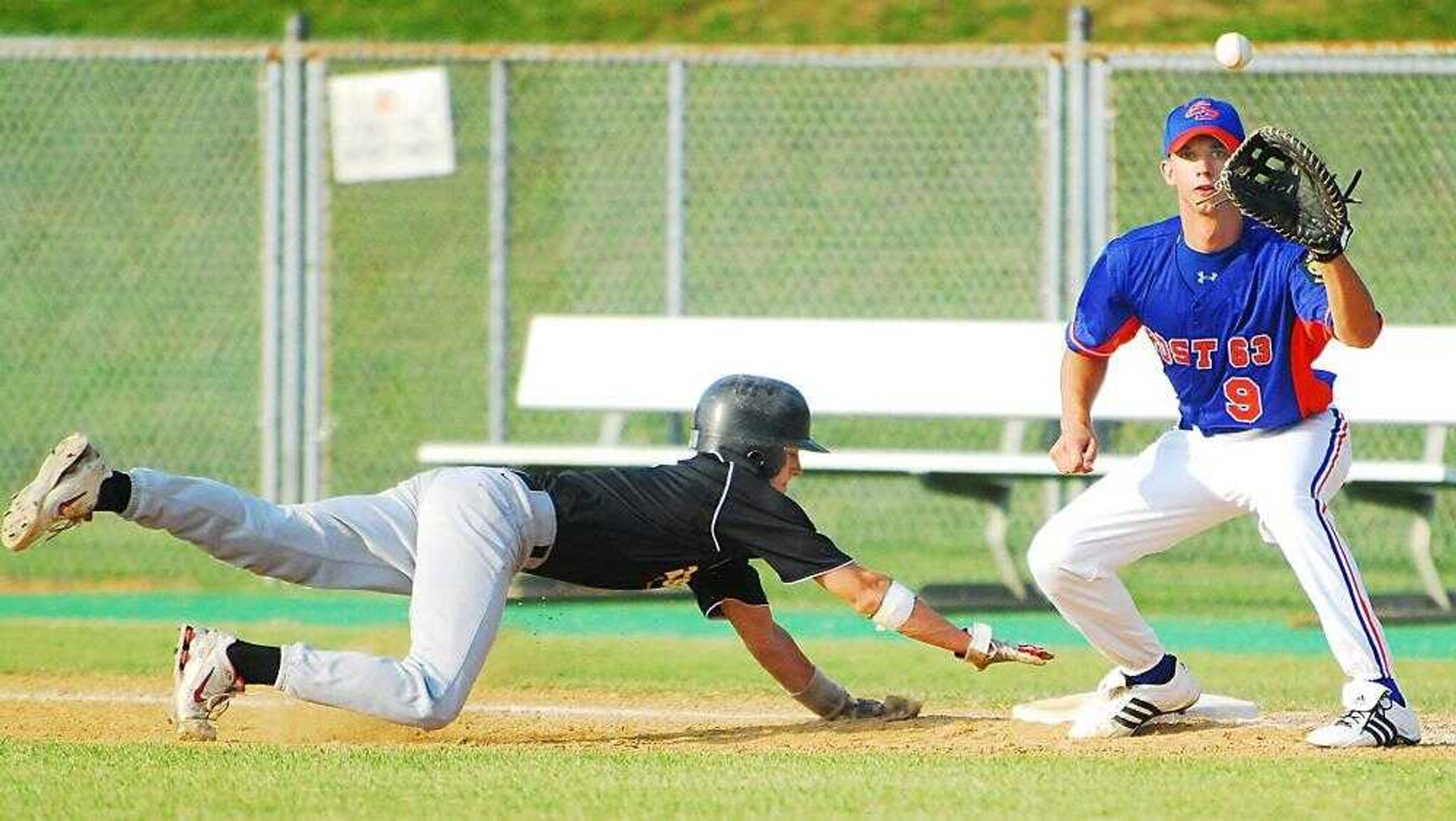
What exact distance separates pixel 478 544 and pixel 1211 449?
2.15 meters

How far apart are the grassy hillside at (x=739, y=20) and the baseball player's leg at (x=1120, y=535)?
12.3 m

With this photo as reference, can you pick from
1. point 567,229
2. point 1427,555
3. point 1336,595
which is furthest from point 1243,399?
point 567,229

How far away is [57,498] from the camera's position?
6.12 metres

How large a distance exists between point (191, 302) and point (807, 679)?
36.6ft

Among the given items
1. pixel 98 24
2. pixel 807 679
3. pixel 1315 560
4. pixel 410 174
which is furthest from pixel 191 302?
pixel 1315 560

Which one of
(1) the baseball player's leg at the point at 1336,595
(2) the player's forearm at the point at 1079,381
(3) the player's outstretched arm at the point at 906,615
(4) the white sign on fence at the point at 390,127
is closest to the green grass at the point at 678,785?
(1) the baseball player's leg at the point at 1336,595

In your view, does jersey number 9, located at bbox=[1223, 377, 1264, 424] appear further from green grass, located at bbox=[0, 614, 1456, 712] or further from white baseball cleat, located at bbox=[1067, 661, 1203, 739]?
green grass, located at bbox=[0, 614, 1456, 712]

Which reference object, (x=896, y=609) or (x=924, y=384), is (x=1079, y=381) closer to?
(x=896, y=609)

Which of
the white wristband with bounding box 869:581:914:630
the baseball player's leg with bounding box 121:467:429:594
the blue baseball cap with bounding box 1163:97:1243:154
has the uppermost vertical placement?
the blue baseball cap with bounding box 1163:97:1243:154

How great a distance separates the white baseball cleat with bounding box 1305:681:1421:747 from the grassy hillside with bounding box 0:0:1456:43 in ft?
42.0

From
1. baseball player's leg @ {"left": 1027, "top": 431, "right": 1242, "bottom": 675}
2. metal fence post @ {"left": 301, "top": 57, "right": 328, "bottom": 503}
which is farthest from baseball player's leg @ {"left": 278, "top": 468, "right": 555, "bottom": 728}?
metal fence post @ {"left": 301, "top": 57, "right": 328, "bottom": 503}

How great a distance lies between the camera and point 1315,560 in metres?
6.02

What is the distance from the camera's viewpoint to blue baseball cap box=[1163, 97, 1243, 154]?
243 inches

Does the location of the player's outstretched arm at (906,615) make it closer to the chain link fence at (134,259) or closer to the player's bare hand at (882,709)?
the player's bare hand at (882,709)
